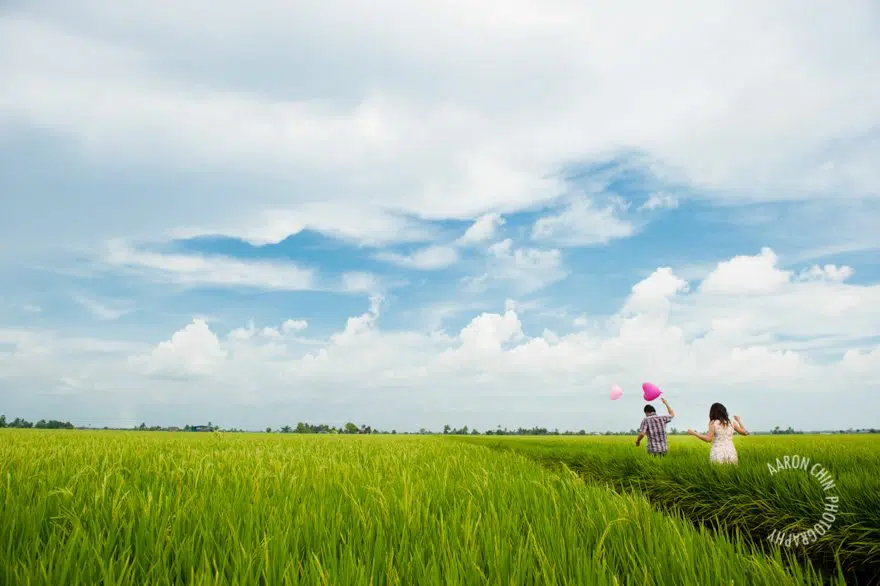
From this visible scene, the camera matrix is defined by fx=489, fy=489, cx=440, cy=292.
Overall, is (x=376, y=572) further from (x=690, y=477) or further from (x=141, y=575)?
(x=690, y=477)

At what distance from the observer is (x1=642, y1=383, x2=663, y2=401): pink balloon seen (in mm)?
14227

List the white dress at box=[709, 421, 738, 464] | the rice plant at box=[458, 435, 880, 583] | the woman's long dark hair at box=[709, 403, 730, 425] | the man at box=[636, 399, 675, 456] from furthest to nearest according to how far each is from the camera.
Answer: the man at box=[636, 399, 675, 456], the woman's long dark hair at box=[709, 403, 730, 425], the white dress at box=[709, 421, 738, 464], the rice plant at box=[458, 435, 880, 583]

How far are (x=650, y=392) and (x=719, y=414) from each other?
354 centimetres

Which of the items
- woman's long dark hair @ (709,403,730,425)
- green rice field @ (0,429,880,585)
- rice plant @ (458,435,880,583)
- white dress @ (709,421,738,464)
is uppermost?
woman's long dark hair @ (709,403,730,425)

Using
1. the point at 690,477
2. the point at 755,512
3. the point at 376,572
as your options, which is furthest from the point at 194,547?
the point at 690,477

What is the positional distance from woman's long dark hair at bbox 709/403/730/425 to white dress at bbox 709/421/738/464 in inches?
3.5

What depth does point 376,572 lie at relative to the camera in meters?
2.35

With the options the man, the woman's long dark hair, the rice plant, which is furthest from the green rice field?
the man

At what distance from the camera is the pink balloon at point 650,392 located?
14227 millimetres

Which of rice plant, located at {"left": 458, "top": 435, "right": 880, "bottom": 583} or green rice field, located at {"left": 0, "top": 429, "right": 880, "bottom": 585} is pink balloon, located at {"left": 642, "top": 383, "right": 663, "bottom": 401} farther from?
green rice field, located at {"left": 0, "top": 429, "right": 880, "bottom": 585}

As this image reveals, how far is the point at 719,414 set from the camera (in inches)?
424

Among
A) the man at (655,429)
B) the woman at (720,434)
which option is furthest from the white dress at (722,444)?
the man at (655,429)

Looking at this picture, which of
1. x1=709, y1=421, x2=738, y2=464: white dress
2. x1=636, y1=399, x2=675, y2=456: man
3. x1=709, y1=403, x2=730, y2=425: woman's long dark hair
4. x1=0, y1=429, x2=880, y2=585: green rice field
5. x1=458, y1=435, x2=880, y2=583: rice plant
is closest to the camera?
x1=0, y1=429, x2=880, y2=585: green rice field

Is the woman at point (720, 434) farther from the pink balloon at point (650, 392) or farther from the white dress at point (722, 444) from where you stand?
the pink balloon at point (650, 392)
